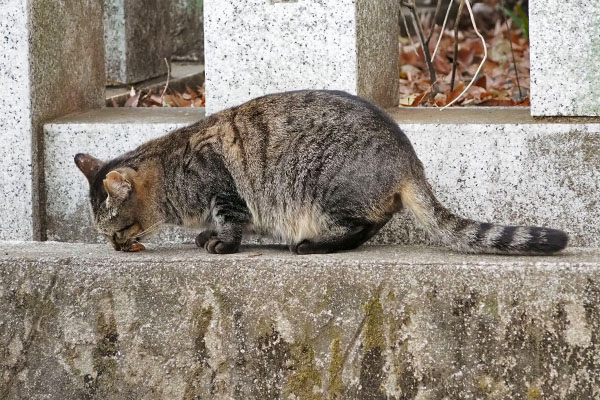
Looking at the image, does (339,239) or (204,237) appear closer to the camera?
(339,239)

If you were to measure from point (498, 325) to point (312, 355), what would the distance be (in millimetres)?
612

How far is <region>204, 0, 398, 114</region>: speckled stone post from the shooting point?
164 inches

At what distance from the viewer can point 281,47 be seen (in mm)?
4230

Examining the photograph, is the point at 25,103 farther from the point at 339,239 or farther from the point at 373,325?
the point at 373,325

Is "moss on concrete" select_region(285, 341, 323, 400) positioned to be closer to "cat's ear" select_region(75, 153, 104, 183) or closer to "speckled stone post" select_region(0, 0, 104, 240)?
"cat's ear" select_region(75, 153, 104, 183)

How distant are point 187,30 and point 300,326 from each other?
15.4 feet

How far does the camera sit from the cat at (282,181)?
3639 mm

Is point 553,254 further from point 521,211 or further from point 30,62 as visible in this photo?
point 30,62

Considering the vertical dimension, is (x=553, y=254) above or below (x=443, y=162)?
below

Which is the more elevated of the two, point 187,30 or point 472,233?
point 187,30

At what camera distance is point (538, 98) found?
13.2 ft

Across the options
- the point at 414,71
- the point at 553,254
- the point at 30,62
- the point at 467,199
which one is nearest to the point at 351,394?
the point at 553,254

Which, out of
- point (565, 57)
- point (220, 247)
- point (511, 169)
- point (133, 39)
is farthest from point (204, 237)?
point (133, 39)

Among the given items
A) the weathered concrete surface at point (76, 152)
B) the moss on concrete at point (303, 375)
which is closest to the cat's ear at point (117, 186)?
the weathered concrete surface at point (76, 152)
